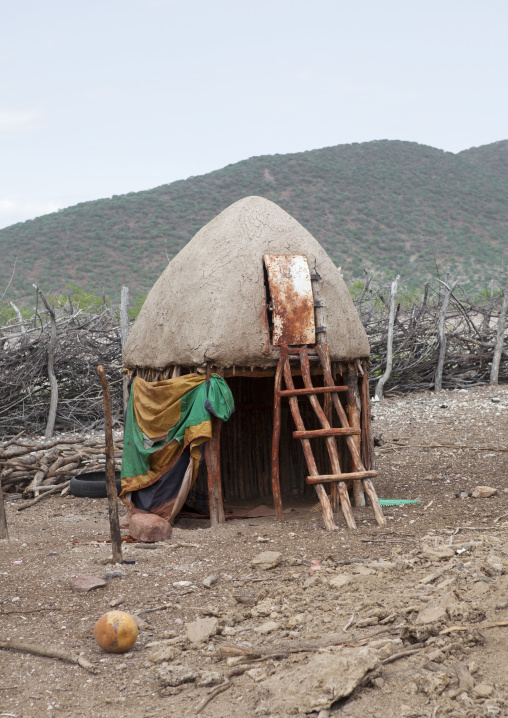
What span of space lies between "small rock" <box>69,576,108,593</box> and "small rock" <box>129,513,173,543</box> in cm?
112

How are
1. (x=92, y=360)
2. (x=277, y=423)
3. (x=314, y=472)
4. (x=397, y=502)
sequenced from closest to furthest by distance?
(x=314, y=472)
(x=277, y=423)
(x=397, y=502)
(x=92, y=360)

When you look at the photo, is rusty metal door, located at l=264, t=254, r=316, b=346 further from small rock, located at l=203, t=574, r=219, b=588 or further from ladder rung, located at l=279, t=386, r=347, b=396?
small rock, located at l=203, t=574, r=219, b=588

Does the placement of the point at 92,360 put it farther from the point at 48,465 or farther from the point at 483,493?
the point at 483,493

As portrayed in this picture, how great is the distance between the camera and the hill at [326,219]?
35719 mm

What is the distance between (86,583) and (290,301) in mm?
2990

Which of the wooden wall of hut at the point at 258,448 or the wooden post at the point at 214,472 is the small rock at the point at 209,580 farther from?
the wooden wall of hut at the point at 258,448

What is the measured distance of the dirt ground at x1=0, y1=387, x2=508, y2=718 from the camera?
288cm

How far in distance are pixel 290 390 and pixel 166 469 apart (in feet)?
4.39

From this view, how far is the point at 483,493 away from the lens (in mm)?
6812

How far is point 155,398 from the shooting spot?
6.38m

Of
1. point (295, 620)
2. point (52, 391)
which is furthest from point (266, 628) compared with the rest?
point (52, 391)

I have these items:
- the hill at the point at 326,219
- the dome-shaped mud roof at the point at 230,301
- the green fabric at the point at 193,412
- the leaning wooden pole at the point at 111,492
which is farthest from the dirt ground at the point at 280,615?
the hill at the point at 326,219

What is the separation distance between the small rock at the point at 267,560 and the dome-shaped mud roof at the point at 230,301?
1769 millimetres

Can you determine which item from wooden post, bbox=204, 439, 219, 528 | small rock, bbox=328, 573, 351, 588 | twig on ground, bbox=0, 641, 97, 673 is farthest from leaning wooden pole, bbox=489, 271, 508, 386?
twig on ground, bbox=0, 641, 97, 673
